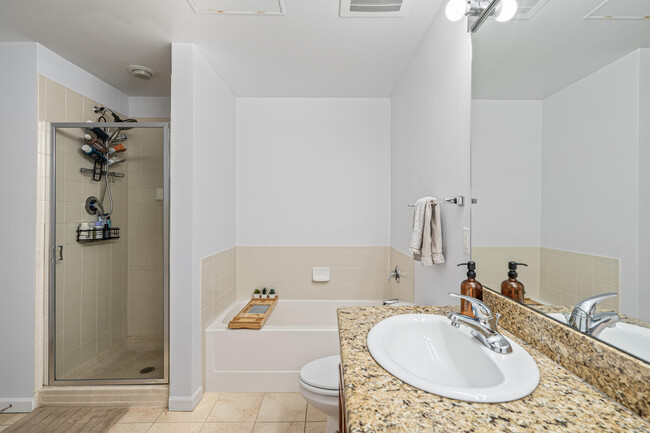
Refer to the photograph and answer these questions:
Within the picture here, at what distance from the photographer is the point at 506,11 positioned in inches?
44.9

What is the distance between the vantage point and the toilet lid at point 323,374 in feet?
5.26

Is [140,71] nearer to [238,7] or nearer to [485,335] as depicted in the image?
[238,7]

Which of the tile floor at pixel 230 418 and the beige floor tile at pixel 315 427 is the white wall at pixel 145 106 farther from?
the beige floor tile at pixel 315 427

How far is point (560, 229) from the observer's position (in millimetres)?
879

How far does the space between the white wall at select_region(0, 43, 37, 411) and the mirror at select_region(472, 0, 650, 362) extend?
274cm

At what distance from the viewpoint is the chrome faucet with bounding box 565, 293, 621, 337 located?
0.73 metres

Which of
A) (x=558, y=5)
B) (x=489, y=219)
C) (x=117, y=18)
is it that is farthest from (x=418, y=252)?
(x=117, y=18)

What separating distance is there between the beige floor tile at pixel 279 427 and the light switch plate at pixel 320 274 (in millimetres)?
1308

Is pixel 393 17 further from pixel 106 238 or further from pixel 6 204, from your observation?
pixel 6 204

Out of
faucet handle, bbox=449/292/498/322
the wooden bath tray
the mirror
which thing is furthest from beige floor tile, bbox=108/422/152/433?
the mirror

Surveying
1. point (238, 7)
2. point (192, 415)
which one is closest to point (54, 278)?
point (192, 415)

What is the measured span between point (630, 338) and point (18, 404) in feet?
10.3

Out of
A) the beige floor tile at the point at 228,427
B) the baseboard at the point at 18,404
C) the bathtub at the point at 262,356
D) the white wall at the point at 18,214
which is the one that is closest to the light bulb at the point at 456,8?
the bathtub at the point at 262,356

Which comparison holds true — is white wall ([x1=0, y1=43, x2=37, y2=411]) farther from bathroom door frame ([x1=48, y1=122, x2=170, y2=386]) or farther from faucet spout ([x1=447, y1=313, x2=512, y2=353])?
faucet spout ([x1=447, y1=313, x2=512, y2=353])
